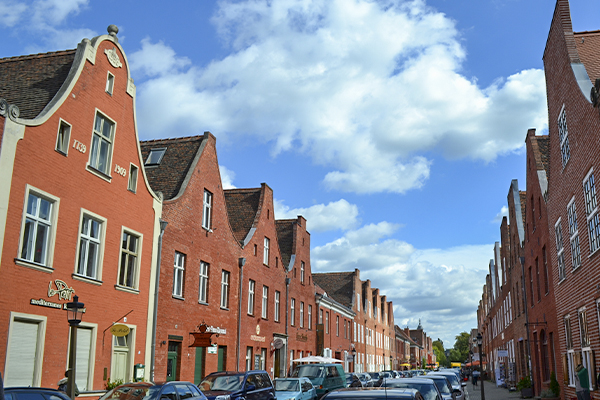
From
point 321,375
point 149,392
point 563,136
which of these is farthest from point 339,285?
point 149,392

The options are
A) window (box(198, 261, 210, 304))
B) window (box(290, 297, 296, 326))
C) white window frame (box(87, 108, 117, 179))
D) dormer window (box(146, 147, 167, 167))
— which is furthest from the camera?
window (box(290, 297, 296, 326))

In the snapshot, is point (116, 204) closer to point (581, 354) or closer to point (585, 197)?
point (585, 197)

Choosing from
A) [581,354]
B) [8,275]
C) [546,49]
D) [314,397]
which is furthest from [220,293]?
[546,49]

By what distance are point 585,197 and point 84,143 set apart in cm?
1485

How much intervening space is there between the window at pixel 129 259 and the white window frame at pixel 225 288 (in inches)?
289

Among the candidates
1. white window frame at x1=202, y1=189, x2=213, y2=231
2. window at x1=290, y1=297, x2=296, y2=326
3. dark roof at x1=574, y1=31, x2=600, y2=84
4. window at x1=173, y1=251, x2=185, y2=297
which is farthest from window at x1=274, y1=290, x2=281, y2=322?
dark roof at x1=574, y1=31, x2=600, y2=84

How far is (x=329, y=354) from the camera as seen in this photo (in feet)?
142

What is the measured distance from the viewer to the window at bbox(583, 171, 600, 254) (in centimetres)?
1485

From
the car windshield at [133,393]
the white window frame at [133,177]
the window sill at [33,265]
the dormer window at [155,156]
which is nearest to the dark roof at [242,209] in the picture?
the dormer window at [155,156]

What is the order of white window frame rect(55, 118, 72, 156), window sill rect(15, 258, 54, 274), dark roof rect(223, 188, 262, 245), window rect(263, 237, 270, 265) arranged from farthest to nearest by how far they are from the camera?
window rect(263, 237, 270, 265) → dark roof rect(223, 188, 262, 245) → white window frame rect(55, 118, 72, 156) → window sill rect(15, 258, 54, 274)

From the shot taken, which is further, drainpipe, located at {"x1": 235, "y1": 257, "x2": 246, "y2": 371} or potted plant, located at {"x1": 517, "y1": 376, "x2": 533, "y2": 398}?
potted plant, located at {"x1": 517, "y1": 376, "x2": 533, "y2": 398}

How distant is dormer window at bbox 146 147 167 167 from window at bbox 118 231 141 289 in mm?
6518

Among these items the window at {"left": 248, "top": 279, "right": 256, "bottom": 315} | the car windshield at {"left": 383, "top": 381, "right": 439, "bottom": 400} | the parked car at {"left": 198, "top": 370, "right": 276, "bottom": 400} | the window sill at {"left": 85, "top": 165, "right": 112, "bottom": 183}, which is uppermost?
the window sill at {"left": 85, "top": 165, "right": 112, "bottom": 183}

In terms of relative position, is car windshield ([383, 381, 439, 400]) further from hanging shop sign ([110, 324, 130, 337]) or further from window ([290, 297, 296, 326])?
window ([290, 297, 296, 326])
